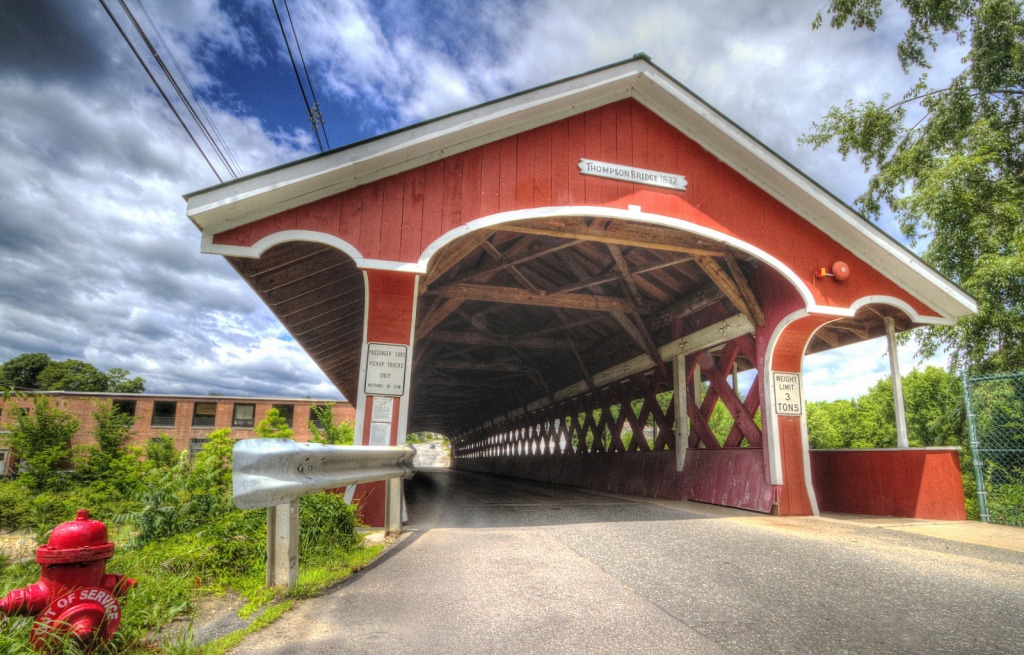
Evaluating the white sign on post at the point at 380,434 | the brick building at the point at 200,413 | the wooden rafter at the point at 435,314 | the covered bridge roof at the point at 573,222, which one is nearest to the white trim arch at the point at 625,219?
the covered bridge roof at the point at 573,222

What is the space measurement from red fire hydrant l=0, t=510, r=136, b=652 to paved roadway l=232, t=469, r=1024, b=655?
541 mm

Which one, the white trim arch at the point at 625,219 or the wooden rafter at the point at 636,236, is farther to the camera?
the wooden rafter at the point at 636,236

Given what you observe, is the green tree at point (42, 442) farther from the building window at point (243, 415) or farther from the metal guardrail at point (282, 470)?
the building window at point (243, 415)

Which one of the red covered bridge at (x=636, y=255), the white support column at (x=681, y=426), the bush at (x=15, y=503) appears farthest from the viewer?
the white support column at (x=681, y=426)

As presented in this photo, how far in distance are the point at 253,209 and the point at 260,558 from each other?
4.05 meters

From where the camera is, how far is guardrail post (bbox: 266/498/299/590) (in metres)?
2.99

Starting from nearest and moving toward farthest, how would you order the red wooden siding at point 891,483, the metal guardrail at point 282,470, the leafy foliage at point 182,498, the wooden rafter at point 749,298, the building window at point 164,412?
the metal guardrail at point 282,470, the leafy foliage at point 182,498, the red wooden siding at point 891,483, the wooden rafter at point 749,298, the building window at point 164,412

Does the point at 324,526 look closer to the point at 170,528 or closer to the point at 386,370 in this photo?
the point at 170,528

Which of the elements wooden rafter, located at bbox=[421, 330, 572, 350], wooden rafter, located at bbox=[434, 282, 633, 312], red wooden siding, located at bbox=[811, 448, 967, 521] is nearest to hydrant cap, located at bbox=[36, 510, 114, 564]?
wooden rafter, located at bbox=[434, 282, 633, 312]

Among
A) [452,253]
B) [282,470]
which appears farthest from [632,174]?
[282,470]

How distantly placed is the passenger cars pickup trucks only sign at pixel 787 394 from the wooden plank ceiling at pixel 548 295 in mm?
976

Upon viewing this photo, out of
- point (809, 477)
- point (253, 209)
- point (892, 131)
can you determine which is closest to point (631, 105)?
point (253, 209)

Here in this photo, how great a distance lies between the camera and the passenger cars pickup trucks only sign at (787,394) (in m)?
7.76

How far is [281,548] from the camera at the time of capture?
9.92 feet
